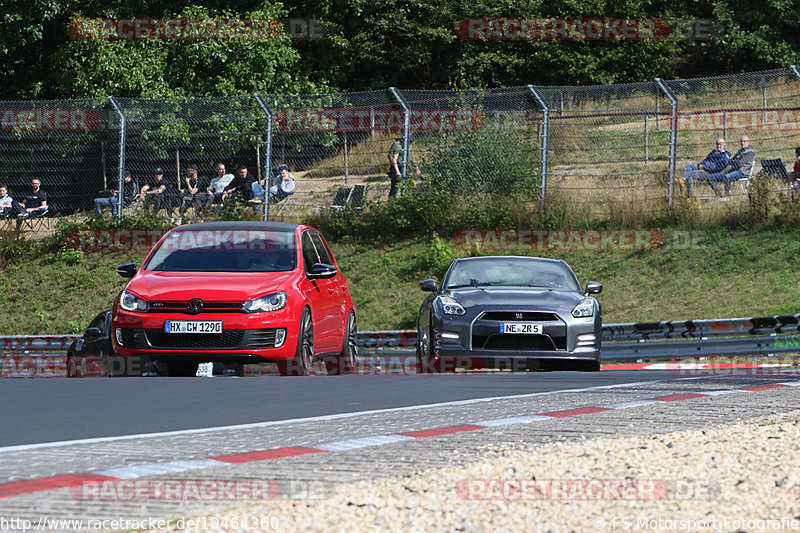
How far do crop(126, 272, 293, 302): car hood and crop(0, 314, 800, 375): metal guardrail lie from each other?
14.5 feet

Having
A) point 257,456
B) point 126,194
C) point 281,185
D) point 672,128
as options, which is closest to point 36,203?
point 126,194

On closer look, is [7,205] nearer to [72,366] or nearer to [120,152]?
[120,152]

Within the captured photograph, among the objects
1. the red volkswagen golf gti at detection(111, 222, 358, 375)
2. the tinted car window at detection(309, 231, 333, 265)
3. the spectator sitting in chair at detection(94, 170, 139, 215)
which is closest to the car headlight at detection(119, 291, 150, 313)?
the red volkswagen golf gti at detection(111, 222, 358, 375)

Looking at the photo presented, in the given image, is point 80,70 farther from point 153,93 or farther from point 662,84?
point 662,84

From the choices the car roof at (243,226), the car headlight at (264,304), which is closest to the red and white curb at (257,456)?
the car headlight at (264,304)

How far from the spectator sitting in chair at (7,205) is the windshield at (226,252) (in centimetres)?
1362

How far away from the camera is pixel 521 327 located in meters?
12.8

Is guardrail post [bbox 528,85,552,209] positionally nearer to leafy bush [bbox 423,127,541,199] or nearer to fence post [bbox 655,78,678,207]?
leafy bush [bbox 423,127,541,199]

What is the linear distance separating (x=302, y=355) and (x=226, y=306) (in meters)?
0.89

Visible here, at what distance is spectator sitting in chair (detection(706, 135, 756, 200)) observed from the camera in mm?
22125

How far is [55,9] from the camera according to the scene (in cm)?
3856

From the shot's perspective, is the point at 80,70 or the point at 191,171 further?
the point at 80,70

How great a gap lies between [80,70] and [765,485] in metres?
32.7

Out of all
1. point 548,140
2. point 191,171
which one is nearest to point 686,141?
point 548,140
